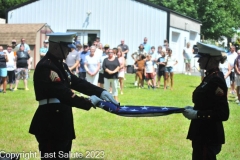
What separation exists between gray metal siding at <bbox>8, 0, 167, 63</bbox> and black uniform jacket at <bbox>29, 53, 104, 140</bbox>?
26.7 meters

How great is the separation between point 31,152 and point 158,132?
3368 millimetres

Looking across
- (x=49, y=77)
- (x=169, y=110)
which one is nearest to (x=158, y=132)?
(x=169, y=110)

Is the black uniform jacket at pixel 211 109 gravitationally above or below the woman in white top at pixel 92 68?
below

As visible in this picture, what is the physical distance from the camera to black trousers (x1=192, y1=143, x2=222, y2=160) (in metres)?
5.50

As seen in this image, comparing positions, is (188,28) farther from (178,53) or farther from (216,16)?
(216,16)

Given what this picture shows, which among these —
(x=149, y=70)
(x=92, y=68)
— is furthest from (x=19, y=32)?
(x=92, y=68)

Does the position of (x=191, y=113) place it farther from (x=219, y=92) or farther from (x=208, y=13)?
(x=208, y=13)

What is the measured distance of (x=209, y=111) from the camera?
5.44 m

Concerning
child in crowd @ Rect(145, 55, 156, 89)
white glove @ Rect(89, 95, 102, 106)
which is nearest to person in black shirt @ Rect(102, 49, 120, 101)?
child in crowd @ Rect(145, 55, 156, 89)

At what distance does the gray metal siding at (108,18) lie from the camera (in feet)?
106

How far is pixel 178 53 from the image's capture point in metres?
35.8

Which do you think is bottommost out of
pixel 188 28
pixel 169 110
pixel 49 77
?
pixel 169 110

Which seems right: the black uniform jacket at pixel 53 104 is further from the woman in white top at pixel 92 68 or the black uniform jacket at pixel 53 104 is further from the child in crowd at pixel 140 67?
the child in crowd at pixel 140 67

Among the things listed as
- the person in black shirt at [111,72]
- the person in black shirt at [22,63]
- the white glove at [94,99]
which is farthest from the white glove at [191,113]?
Result: the person in black shirt at [22,63]
